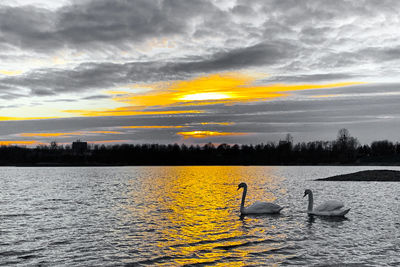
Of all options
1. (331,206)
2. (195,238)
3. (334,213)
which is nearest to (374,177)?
(331,206)

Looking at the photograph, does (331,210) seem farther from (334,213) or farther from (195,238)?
(195,238)

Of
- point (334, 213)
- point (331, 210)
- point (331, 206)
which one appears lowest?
point (334, 213)

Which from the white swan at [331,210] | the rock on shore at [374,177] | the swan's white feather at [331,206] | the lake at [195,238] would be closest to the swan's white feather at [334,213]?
the white swan at [331,210]

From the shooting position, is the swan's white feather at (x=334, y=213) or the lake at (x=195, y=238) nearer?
the lake at (x=195, y=238)

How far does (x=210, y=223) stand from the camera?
2247 cm

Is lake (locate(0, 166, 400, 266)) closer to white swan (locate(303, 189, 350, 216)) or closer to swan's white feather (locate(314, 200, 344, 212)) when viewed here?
white swan (locate(303, 189, 350, 216))

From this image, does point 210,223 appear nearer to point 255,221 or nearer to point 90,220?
point 255,221

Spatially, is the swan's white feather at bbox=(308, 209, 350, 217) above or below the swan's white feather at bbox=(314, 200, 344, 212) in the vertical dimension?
below

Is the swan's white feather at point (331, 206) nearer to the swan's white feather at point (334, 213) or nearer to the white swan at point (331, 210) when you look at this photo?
the white swan at point (331, 210)

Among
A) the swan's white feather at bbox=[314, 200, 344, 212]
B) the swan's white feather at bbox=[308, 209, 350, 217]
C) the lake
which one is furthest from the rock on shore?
the swan's white feather at bbox=[308, 209, 350, 217]

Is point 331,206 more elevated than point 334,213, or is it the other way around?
point 331,206

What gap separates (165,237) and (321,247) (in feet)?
22.3

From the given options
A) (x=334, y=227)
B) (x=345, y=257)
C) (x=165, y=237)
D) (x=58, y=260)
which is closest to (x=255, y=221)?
(x=334, y=227)

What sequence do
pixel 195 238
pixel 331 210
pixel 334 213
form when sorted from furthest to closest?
pixel 331 210
pixel 334 213
pixel 195 238
